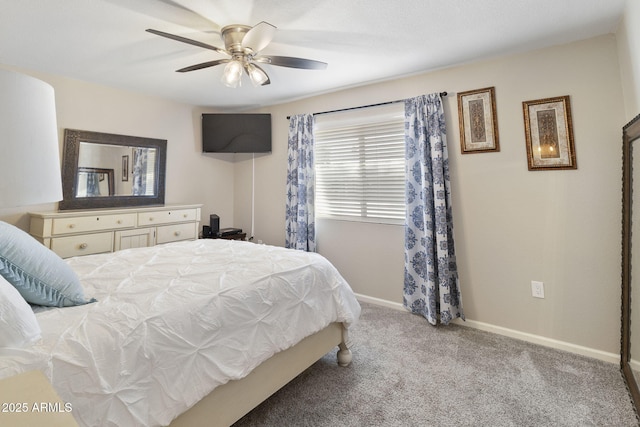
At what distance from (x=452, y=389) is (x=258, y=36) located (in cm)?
248

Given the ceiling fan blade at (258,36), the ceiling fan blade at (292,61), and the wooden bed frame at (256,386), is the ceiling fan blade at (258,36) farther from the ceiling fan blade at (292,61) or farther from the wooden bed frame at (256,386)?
the wooden bed frame at (256,386)

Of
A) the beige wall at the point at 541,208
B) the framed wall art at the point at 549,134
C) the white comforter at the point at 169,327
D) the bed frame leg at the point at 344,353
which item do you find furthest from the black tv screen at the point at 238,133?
the framed wall art at the point at 549,134

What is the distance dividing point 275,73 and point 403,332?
2.73 meters

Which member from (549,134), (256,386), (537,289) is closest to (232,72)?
(256,386)

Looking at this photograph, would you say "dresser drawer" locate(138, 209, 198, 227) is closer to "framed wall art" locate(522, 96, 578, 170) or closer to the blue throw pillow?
the blue throw pillow

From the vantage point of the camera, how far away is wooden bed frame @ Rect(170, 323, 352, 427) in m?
1.24

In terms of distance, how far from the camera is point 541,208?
7.81 feet

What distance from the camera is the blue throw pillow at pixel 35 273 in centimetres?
107

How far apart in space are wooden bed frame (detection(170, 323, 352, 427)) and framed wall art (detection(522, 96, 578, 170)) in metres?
2.07

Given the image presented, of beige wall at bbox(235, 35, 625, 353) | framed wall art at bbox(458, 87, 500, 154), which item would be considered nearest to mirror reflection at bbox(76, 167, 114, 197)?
beige wall at bbox(235, 35, 625, 353)

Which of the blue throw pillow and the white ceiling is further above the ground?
the white ceiling

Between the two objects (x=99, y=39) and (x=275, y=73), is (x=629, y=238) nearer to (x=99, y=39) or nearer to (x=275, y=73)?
(x=275, y=73)

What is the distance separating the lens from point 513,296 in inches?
99.3

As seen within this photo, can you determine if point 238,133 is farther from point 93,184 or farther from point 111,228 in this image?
point 111,228
